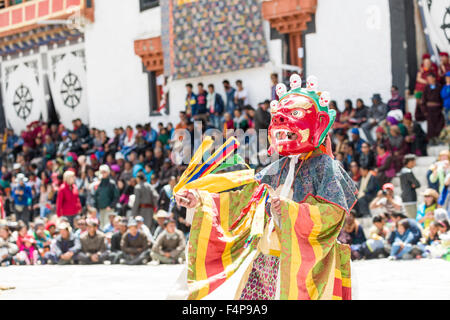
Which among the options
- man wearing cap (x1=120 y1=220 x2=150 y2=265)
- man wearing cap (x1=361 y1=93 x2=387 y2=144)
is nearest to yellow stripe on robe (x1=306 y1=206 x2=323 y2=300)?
man wearing cap (x1=120 y1=220 x2=150 y2=265)

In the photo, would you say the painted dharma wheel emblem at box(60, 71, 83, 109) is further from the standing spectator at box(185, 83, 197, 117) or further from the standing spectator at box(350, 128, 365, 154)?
the standing spectator at box(350, 128, 365, 154)

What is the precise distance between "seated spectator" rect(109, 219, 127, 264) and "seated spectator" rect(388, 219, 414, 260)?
399cm

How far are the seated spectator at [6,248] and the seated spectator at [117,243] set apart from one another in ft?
5.65

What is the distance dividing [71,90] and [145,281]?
13017 mm

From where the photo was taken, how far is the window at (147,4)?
18.6 meters

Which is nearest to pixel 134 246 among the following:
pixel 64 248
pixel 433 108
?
pixel 64 248

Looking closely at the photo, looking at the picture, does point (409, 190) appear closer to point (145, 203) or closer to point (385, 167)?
point (385, 167)

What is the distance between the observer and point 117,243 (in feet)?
39.7

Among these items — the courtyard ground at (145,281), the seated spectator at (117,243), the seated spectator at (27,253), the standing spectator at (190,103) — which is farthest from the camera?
the standing spectator at (190,103)

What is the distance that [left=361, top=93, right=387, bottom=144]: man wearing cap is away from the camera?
1297cm

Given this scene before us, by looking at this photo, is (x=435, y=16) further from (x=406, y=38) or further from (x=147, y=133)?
(x=147, y=133)

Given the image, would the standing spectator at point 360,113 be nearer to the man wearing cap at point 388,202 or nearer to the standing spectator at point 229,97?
the man wearing cap at point 388,202

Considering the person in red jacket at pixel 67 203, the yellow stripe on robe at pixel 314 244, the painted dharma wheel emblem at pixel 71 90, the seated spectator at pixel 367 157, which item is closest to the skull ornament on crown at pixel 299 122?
the yellow stripe on robe at pixel 314 244

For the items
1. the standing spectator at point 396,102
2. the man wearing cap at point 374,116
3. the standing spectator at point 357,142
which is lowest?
the standing spectator at point 357,142
